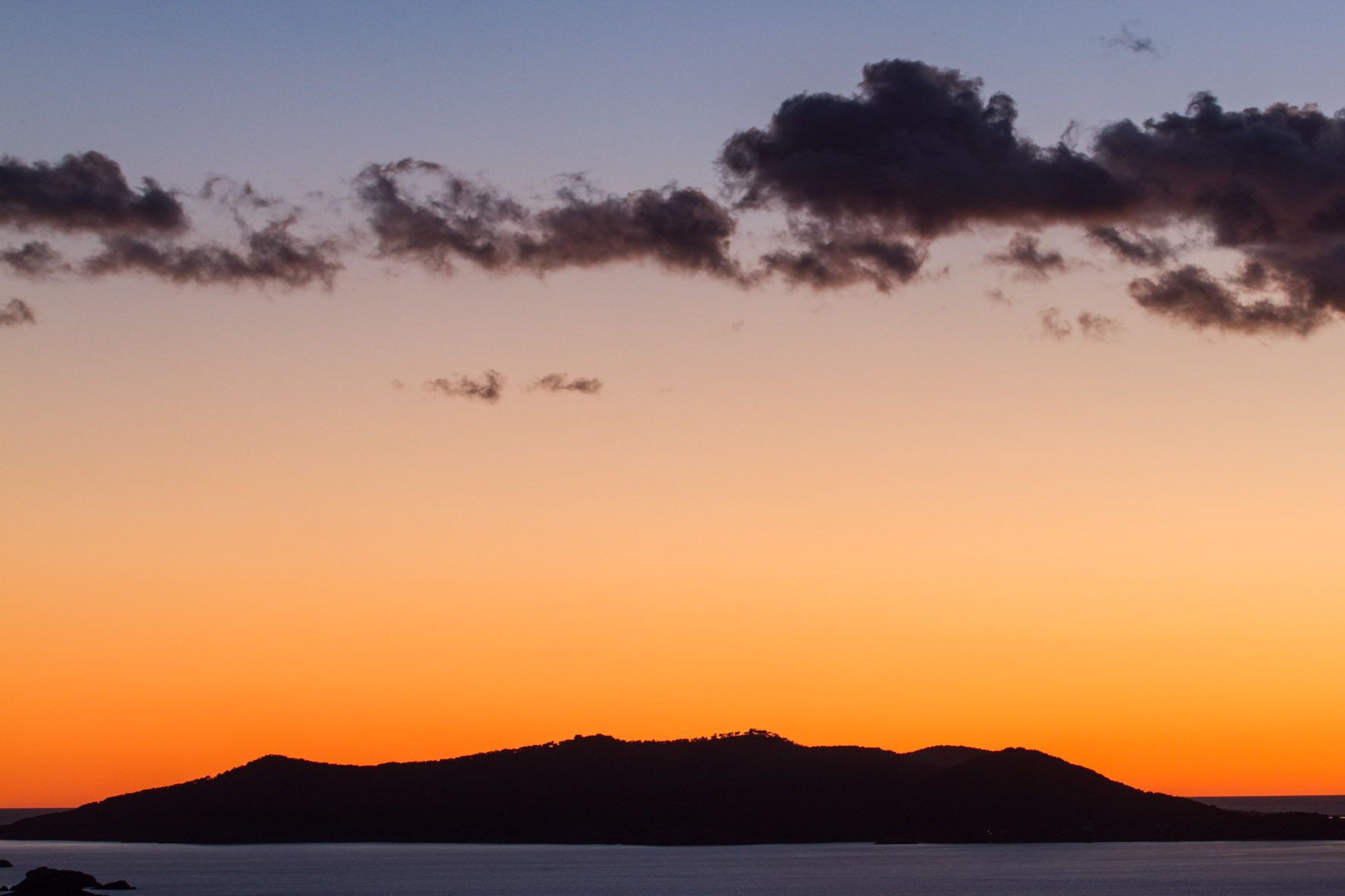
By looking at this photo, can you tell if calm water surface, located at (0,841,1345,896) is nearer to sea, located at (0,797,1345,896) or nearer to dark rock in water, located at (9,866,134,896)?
sea, located at (0,797,1345,896)

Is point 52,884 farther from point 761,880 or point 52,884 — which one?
point 761,880

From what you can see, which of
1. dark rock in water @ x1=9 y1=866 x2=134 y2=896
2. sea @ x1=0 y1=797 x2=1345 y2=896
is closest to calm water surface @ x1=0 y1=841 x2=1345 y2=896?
sea @ x1=0 y1=797 x2=1345 y2=896

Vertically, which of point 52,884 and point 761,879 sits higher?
point 761,879

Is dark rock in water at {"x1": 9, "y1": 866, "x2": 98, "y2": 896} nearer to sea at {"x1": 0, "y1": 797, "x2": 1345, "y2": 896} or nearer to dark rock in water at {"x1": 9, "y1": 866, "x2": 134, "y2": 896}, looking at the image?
dark rock in water at {"x1": 9, "y1": 866, "x2": 134, "y2": 896}

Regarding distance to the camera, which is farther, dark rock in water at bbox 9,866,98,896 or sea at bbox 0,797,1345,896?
sea at bbox 0,797,1345,896

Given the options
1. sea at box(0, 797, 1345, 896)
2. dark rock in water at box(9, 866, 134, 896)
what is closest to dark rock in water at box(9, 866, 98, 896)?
dark rock in water at box(9, 866, 134, 896)

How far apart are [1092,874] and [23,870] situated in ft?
383

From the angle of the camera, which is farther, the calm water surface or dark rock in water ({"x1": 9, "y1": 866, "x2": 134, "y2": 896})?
the calm water surface

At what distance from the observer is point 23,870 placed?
181750 millimetres

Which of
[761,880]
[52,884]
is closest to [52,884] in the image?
[52,884]

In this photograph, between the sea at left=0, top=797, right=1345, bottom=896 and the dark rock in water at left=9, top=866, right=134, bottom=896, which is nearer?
the dark rock in water at left=9, top=866, right=134, bottom=896

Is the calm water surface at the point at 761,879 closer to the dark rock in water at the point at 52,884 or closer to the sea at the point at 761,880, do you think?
the sea at the point at 761,880

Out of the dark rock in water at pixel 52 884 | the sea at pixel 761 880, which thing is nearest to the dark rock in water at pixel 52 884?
the dark rock in water at pixel 52 884

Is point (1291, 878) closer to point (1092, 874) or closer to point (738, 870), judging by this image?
point (1092, 874)
